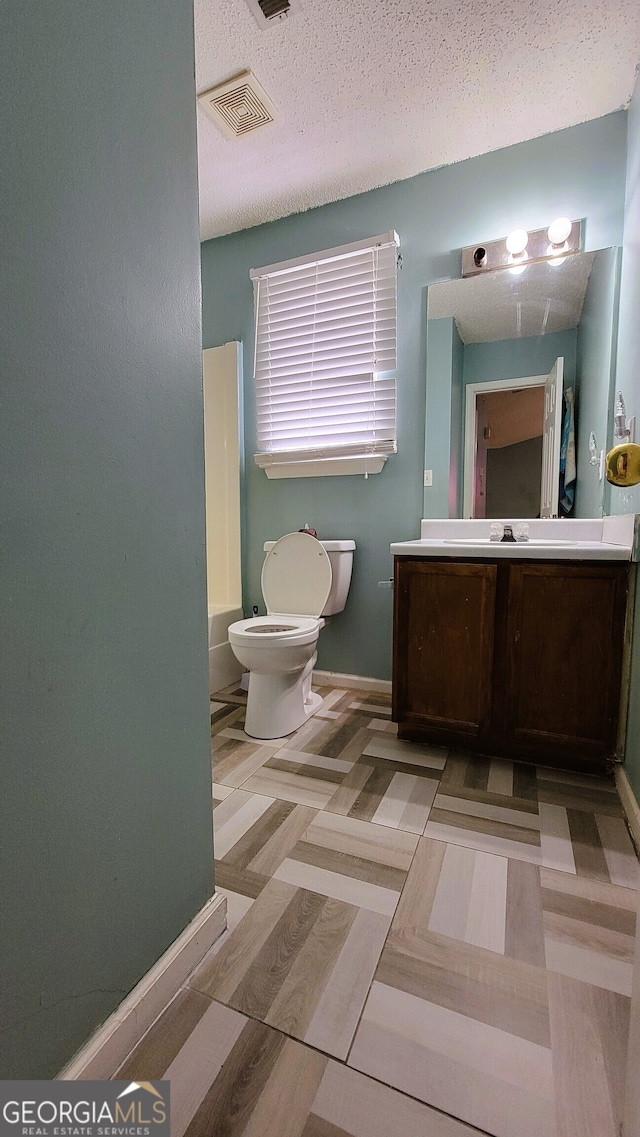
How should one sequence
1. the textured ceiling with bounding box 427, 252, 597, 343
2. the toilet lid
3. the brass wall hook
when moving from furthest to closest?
the toilet lid, the textured ceiling with bounding box 427, 252, 597, 343, the brass wall hook

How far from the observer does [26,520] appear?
1.91 feet

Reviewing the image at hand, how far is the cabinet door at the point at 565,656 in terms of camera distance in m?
1.49

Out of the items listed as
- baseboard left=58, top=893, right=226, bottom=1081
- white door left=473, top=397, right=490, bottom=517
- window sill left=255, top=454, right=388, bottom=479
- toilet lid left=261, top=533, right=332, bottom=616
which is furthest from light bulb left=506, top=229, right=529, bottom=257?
baseboard left=58, top=893, right=226, bottom=1081

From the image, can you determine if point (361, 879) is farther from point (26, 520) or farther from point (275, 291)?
point (275, 291)

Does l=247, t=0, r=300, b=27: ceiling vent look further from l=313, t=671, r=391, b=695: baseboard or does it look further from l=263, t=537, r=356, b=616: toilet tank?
l=313, t=671, r=391, b=695: baseboard

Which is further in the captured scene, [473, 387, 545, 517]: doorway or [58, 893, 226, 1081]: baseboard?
[473, 387, 545, 517]: doorway

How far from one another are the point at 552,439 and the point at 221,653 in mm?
1895

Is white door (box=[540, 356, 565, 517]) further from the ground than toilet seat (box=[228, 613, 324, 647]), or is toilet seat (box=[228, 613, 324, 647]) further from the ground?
white door (box=[540, 356, 565, 517])

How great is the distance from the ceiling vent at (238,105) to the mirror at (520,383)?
93cm

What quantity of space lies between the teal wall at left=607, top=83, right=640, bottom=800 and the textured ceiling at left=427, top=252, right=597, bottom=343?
0.19m


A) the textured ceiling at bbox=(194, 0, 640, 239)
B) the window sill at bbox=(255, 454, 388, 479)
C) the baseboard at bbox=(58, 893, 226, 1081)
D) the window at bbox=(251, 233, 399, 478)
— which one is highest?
the textured ceiling at bbox=(194, 0, 640, 239)

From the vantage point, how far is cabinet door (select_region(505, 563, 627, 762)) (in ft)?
4.87

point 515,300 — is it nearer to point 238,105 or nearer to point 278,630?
point 238,105

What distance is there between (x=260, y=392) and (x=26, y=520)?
2162 millimetres
